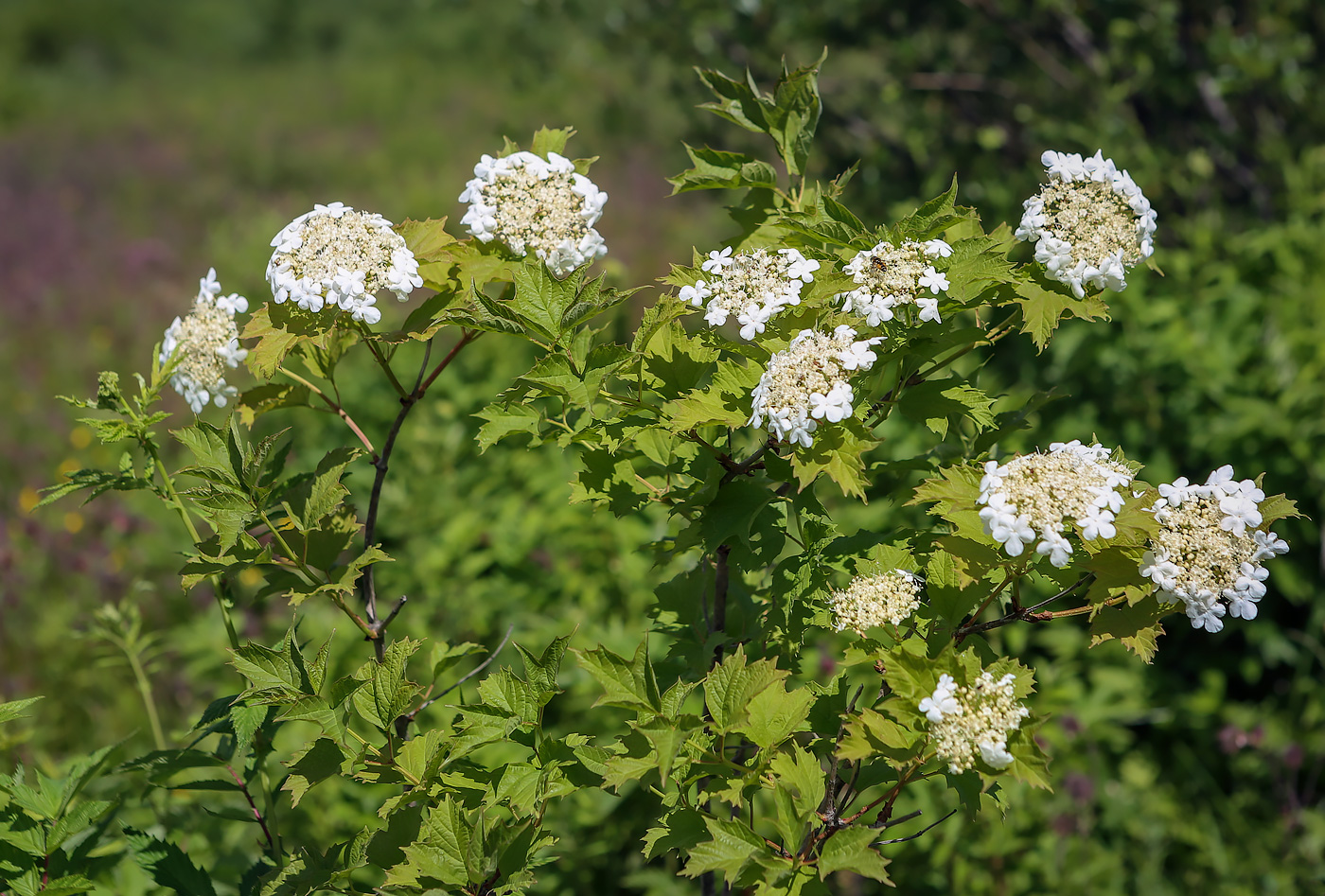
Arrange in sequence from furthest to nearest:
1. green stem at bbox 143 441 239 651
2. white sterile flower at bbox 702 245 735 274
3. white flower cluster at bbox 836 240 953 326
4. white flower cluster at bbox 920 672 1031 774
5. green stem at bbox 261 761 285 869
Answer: green stem at bbox 261 761 285 869 → green stem at bbox 143 441 239 651 → white sterile flower at bbox 702 245 735 274 → white flower cluster at bbox 836 240 953 326 → white flower cluster at bbox 920 672 1031 774

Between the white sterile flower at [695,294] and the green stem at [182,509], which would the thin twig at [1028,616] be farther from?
the green stem at [182,509]

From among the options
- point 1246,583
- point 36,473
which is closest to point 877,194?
point 1246,583

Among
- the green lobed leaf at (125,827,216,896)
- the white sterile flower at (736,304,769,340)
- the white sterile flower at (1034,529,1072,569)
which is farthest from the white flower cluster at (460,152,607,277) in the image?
the green lobed leaf at (125,827,216,896)

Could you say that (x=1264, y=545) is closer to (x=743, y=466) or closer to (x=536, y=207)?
(x=743, y=466)

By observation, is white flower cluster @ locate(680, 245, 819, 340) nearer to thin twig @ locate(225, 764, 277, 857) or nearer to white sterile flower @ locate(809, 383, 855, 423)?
white sterile flower @ locate(809, 383, 855, 423)

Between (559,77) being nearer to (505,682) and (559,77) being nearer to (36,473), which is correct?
(36,473)

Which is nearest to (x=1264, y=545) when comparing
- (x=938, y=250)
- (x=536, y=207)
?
(x=938, y=250)

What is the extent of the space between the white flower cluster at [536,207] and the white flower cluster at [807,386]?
0.42 m

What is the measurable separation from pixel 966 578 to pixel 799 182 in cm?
74

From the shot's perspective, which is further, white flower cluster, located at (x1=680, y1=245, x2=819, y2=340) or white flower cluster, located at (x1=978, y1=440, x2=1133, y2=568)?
white flower cluster, located at (x1=680, y1=245, x2=819, y2=340)

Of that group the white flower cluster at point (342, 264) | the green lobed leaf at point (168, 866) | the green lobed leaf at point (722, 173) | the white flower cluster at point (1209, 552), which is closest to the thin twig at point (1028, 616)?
the white flower cluster at point (1209, 552)

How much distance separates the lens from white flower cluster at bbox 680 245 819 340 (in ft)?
4.26

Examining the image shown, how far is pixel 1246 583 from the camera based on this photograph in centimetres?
117

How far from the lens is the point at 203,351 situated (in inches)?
60.3
